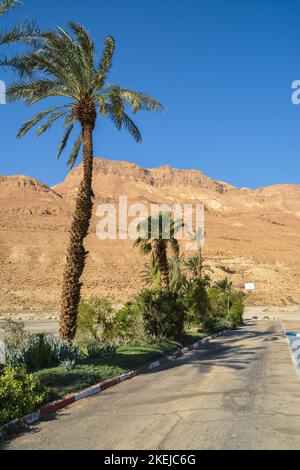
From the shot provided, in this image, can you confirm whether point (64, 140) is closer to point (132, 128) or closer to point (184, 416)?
point (132, 128)

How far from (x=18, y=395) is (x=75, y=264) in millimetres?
7677

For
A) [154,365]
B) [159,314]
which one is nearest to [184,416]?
[154,365]

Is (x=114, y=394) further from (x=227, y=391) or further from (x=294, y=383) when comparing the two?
(x=294, y=383)

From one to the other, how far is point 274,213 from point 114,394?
641 ft

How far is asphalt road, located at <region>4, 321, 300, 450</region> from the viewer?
21.8 ft

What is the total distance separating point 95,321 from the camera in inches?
805

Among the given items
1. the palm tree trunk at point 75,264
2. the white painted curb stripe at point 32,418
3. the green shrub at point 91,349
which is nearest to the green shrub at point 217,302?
the green shrub at point 91,349

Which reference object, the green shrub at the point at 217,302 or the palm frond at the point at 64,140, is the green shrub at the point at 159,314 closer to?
the palm frond at the point at 64,140

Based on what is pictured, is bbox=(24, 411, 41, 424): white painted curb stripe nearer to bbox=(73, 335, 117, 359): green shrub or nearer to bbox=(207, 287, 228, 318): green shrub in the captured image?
bbox=(73, 335, 117, 359): green shrub

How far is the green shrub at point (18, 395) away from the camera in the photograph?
26.6 ft

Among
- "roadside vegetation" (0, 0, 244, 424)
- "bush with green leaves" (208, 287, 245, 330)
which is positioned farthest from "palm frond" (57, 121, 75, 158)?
"bush with green leaves" (208, 287, 245, 330)

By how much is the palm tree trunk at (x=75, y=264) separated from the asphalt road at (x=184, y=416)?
3492 mm

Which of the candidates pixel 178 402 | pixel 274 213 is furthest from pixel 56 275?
pixel 274 213

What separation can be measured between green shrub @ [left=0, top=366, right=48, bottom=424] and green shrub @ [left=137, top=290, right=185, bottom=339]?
1263 centimetres
